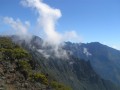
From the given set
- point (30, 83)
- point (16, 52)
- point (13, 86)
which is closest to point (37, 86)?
point (30, 83)

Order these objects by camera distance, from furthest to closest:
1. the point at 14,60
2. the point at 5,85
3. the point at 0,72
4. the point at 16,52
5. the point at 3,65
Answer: the point at 16,52 < the point at 14,60 < the point at 3,65 < the point at 0,72 < the point at 5,85

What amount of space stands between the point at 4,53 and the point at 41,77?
34.0ft

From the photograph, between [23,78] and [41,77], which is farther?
[41,77]

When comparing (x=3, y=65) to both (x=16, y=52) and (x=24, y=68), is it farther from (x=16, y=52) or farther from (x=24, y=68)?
(x=16, y=52)

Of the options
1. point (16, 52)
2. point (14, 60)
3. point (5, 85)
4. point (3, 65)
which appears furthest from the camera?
point (16, 52)

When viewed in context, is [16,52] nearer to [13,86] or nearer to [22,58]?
[22,58]

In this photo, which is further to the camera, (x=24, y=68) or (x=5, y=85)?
(x=24, y=68)

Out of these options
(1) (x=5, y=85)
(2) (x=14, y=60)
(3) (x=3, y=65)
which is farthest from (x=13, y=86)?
(2) (x=14, y=60)

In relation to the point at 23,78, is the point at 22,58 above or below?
above

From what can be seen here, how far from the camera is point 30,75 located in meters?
47.3

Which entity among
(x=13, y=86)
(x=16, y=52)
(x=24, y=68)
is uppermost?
(x=16, y=52)

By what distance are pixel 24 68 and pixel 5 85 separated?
9459mm

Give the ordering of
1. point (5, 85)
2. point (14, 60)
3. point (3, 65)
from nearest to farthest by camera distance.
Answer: point (5, 85), point (3, 65), point (14, 60)

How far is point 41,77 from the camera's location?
4812 centimetres
